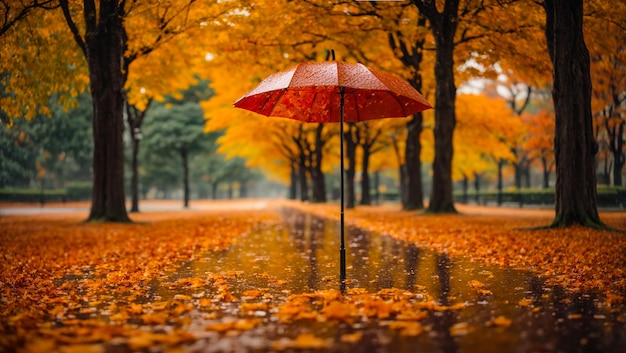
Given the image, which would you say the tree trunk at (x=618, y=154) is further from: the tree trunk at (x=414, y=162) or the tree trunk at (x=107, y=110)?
the tree trunk at (x=107, y=110)

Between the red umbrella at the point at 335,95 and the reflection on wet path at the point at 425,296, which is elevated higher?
the red umbrella at the point at 335,95

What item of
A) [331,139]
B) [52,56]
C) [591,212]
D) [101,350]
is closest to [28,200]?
[331,139]

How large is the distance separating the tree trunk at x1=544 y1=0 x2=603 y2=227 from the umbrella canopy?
6.51m

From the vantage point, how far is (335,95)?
25.9 feet

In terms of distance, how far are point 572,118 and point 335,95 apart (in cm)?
697

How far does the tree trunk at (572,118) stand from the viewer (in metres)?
12.0

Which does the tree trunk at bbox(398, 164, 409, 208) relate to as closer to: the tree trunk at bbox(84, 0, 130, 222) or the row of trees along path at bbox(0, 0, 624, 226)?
the row of trees along path at bbox(0, 0, 624, 226)

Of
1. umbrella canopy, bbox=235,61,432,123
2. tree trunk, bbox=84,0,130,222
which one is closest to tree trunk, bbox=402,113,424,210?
tree trunk, bbox=84,0,130,222

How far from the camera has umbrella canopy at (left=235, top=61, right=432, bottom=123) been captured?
6.06 m

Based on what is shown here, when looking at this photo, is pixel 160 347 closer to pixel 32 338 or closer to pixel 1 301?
pixel 32 338

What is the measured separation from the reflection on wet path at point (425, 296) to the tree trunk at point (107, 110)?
29.5 ft

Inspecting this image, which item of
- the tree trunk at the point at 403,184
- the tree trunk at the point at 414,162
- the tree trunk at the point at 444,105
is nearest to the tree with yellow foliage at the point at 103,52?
the tree trunk at the point at 444,105

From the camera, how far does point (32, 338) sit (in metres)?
3.82

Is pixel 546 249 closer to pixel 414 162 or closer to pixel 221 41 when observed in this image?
pixel 221 41
